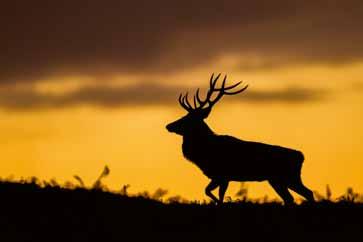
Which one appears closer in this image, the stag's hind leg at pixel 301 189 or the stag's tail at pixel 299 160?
the stag's hind leg at pixel 301 189

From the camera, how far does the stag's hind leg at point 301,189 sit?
2100 cm

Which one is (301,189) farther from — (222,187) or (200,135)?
(200,135)

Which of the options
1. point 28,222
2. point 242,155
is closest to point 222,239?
point 28,222

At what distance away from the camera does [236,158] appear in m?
21.4

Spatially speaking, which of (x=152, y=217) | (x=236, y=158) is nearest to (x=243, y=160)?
(x=236, y=158)

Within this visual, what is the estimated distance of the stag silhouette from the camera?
21172mm

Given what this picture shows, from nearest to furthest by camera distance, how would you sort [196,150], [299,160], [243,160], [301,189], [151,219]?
[151,219]
[301,189]
[243,160]
[299,160]
[196,150]

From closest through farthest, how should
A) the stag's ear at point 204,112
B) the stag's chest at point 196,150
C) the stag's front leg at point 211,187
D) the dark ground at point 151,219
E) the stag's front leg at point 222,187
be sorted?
the dark ground at point 151,219 < the stag's front leg at point 211,187 < the stag's front leg at point 222,187 < the stag's chest at point 196,150 < the stag's ear at point 204,112

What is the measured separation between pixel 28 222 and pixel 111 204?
181 cm

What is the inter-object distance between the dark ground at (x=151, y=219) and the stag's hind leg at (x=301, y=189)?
568 cm

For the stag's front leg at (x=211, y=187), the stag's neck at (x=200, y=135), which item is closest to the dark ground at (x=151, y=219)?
the stag's front leg at (x=211, y=187)

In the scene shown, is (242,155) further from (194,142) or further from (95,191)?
(95,191)

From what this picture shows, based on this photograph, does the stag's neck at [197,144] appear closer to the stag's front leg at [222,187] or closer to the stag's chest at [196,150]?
the stag's chest at [196,150]

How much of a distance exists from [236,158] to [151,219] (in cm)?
814
